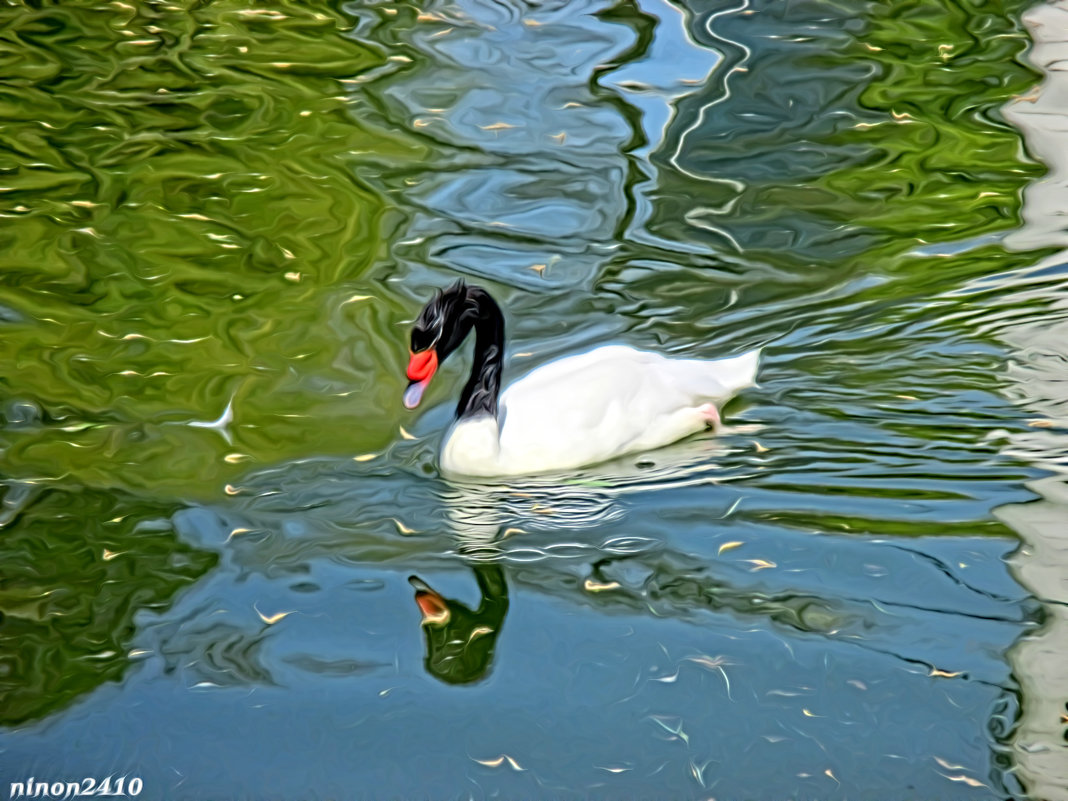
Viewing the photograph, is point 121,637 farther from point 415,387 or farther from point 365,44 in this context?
point 365,44

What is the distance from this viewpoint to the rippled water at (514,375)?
370 cm

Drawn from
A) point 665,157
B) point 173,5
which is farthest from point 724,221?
point 173,5

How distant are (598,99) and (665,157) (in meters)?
0.76

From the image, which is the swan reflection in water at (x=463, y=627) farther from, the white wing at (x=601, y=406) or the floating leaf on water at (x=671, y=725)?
the white wing at (x=601, y=406)

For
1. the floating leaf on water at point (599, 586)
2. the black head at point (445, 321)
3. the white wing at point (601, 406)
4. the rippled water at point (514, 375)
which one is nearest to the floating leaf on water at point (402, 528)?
the rippled water at point (514, 375)

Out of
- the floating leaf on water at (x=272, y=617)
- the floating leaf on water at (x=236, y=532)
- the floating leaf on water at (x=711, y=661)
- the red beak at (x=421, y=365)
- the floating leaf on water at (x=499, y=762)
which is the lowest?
the floating leaf on water at (x=236, y=532)

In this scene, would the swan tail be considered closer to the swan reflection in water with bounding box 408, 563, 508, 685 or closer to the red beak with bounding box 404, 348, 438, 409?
the red beak with bounding box 404, 348, 438, 409

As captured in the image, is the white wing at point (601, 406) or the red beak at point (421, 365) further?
the white wing at point (601, 406)

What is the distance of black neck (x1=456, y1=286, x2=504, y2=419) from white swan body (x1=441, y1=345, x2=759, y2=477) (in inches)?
2.2

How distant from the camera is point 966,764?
3.45m

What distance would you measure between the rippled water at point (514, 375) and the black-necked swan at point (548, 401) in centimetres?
11

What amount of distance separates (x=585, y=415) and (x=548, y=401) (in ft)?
0.51

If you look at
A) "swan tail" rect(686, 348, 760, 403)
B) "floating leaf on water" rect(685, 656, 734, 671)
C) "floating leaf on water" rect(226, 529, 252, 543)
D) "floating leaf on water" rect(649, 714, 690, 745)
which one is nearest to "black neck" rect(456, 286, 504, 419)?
"swan tail" rect(686, 348, 760, 403)

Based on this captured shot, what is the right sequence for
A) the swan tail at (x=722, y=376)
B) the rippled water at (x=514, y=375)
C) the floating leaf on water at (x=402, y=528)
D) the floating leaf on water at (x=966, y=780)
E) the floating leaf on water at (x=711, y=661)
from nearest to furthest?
the floating leaf on water at (x=966, y=780) < the rippled water at (x=514, y=375) < the floating leaf on water at (x=711, y=661) < the floating leaf on water at (x=402, y=528) < the swan tail at (x=722, y=376)
